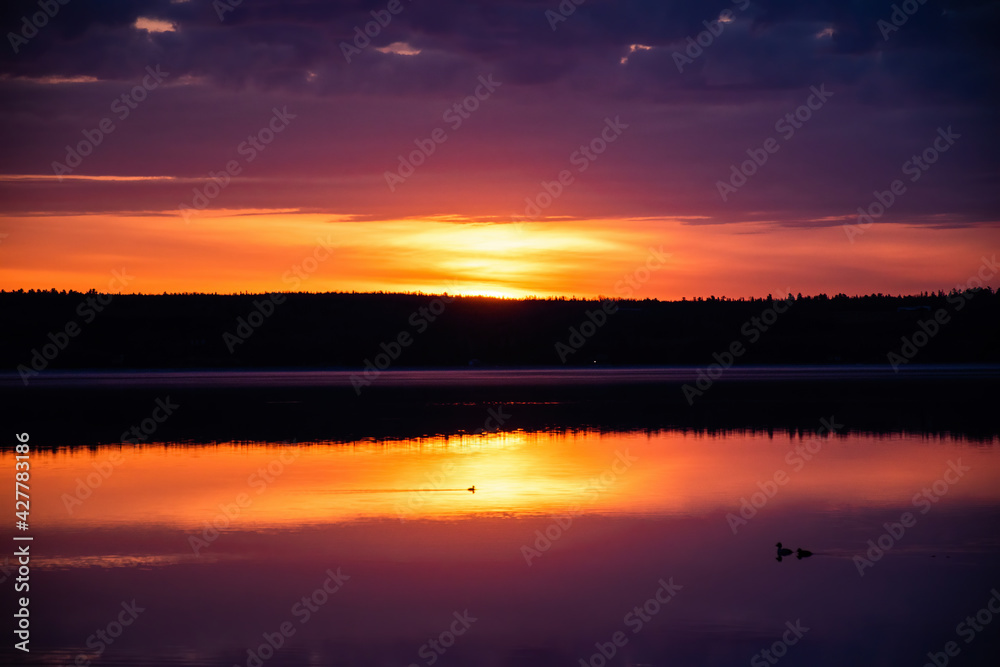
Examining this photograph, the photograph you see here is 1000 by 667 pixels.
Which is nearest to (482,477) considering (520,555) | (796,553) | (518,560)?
(520,555)

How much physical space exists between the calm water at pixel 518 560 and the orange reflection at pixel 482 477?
0.09 meters

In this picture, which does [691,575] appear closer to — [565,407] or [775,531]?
[775,531]

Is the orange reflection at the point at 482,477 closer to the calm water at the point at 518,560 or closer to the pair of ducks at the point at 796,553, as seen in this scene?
the calm water at the point at 518,560

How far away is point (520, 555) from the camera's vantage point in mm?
14445

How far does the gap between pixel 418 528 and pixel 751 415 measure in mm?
19807

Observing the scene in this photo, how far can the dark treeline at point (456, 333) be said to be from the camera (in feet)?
304

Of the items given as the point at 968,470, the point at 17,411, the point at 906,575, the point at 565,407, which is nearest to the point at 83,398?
the point at 17,411

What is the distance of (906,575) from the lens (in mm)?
13250

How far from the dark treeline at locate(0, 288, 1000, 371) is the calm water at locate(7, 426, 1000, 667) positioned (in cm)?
7124

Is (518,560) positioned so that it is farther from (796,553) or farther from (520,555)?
(796,553)

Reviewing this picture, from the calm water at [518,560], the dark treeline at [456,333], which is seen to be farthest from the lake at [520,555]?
the dark treeline at [456,333]

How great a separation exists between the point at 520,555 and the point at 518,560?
25cm

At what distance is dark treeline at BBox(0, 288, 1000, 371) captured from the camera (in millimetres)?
92562

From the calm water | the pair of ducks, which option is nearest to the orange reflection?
the calm water
